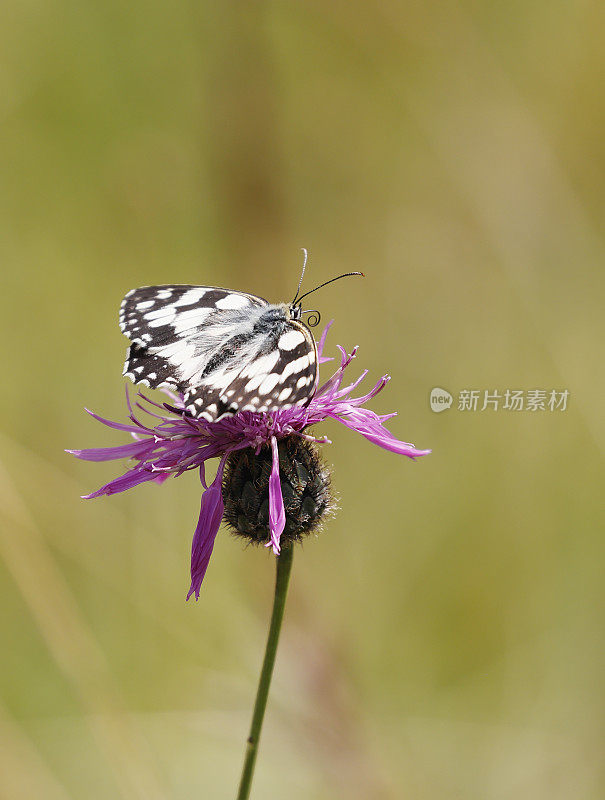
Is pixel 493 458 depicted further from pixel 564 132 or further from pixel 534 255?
pixel 564 132

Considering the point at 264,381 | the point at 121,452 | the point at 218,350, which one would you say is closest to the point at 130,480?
the point at 121,452

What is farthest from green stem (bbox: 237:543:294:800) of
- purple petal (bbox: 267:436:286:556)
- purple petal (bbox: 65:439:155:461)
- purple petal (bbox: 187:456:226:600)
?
purple petal (bbox: 65:439:155:461)

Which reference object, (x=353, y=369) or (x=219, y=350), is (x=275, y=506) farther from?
(x=353, y=369)

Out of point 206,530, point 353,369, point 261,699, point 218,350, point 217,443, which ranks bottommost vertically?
point 261,699

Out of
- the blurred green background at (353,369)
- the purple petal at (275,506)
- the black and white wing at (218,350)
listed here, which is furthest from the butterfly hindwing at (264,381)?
the blurred green background at (353,369)

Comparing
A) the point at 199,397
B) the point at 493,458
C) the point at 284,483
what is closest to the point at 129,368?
the point at 199,397

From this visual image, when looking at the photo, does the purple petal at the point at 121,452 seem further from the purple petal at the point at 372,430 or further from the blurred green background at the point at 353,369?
the blurred green background at the point at 353,369

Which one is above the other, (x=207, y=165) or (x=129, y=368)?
(x=207, y=165)
